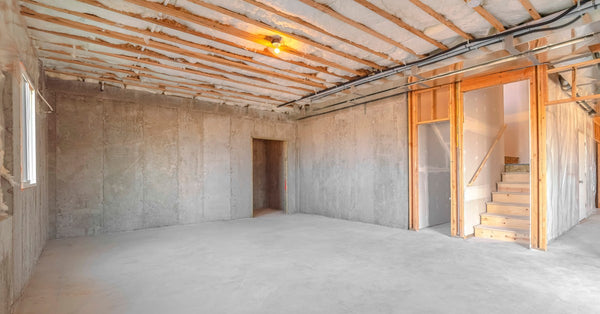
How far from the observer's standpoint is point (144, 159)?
229 inches

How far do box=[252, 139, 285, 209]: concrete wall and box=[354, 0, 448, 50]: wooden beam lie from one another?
18.3ft

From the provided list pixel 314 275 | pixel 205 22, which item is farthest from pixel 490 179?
pixel 205 22

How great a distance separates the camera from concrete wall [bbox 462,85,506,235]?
4.87 m

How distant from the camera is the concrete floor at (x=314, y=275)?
2.42 metres

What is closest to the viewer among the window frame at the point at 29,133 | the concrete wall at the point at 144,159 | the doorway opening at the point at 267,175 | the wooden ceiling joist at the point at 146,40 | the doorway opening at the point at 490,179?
the wooden ceiling joist at the point at 146,40

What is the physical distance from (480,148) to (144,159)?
6.54 metres

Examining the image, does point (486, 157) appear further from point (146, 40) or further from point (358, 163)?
point (146, 40)

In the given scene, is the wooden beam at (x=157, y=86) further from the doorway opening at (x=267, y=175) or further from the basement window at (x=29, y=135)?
the doorway opening at (x=267, y=175)

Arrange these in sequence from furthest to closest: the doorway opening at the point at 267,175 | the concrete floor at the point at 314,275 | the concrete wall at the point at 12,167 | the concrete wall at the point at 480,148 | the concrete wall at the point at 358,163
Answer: the doorway opening at the point at 267,175 → the concrete wall at the point at 358,163 → the concrete wall at the point at 480,148 → the concrete floor at the point at 314,275 → the concrete wall at the point at 12,167

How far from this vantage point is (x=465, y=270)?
319 cm

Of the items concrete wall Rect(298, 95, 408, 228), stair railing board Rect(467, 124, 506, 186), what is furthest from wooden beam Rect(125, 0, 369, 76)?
stair railing board Rect(467, 124, 506, 186)

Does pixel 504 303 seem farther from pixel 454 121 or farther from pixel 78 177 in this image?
pixel 78 177

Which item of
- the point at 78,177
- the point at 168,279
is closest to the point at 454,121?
the point at 168,279

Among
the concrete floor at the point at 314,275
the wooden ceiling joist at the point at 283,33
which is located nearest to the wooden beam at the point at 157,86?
the concrete floor at the point at 314,275
